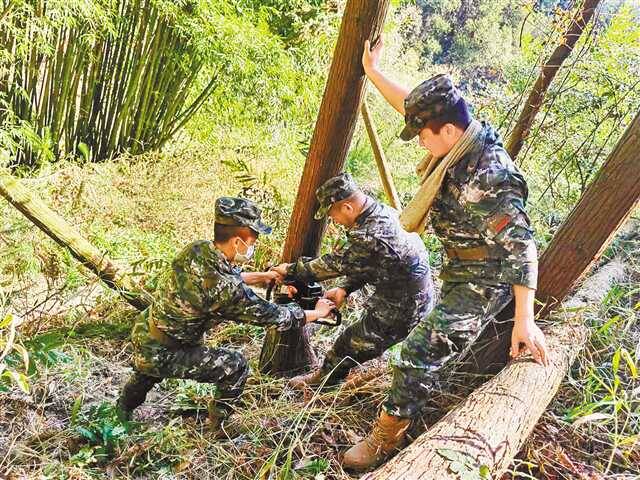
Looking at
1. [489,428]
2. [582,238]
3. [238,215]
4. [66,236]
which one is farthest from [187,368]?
[582,238]

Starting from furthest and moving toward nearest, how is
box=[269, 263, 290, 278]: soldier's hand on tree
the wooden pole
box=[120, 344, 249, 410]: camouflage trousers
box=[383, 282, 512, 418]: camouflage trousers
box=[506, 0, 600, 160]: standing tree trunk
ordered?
box=[506, 0, 600, 160]: standing tree trunk → the wooden pole → box=[269, 263, 290, 278]: soldier's hand on tree → box=[120, 344, 249, 410]: camouflage trousers → box=[383, 282, 512, 418]: camouflage trousers

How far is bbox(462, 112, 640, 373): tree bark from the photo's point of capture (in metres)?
2.24

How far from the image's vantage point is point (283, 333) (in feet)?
9.33

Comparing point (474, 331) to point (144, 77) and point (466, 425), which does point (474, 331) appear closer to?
point (466, 425)

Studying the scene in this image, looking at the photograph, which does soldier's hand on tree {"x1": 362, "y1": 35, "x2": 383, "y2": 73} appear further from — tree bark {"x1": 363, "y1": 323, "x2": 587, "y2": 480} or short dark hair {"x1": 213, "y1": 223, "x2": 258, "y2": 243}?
tree bark {"x1": 363, "y1": 323, "x2": 587, "y2": 480}

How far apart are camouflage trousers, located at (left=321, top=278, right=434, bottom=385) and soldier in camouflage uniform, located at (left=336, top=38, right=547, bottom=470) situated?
0.48 m

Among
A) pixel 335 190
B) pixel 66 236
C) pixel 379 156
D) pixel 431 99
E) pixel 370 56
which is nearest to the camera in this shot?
pixel 431 99

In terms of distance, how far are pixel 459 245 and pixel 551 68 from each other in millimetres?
2844

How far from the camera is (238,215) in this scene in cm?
222

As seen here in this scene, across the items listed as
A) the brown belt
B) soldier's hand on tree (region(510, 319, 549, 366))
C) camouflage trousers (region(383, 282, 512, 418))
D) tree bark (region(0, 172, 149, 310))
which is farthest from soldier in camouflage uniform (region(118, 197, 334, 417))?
soldier's hand on tree (region(510, 319, 549, 366))

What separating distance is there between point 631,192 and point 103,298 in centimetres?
350

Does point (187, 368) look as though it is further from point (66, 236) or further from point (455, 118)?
point (455, 118)

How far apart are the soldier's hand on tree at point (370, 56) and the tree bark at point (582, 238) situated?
4.00ft

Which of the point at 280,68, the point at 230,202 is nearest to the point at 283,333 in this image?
the point at 230,202
